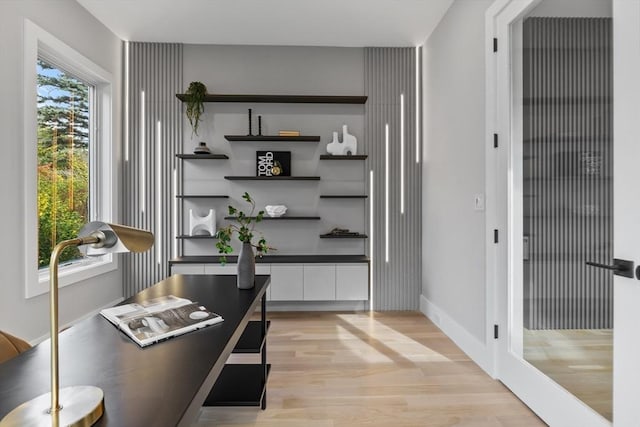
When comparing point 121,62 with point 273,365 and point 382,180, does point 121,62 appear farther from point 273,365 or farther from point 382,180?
point 273,365

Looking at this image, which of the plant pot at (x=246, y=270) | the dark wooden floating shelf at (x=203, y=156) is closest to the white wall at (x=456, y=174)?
the plant pot at (x=246, y=270)

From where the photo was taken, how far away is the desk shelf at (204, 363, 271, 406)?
75.0 inches

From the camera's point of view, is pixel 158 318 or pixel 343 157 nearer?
pixel 158 318

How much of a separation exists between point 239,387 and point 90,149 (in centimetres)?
305

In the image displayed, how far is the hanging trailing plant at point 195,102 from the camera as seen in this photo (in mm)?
4023

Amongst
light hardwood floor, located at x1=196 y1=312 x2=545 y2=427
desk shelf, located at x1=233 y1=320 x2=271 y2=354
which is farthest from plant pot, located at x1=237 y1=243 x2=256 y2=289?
light hardwood floor, located at x1=196 y1=312 x2=545 y2=427

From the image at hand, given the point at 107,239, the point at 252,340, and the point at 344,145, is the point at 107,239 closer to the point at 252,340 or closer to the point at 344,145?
the point at 252,340

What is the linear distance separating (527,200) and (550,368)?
3.10 feet

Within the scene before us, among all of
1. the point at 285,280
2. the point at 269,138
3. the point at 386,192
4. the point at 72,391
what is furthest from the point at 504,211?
the point at 269,138

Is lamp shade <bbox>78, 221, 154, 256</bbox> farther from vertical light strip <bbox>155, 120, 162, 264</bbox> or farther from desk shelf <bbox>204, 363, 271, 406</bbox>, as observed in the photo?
vertical light strip <bbox>155, 120, 162, 264</bbox>

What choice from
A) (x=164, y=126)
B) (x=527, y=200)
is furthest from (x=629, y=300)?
(x=164, y=126)

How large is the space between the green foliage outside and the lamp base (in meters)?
2.77

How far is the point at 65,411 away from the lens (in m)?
0.72

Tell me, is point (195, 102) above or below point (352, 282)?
above
